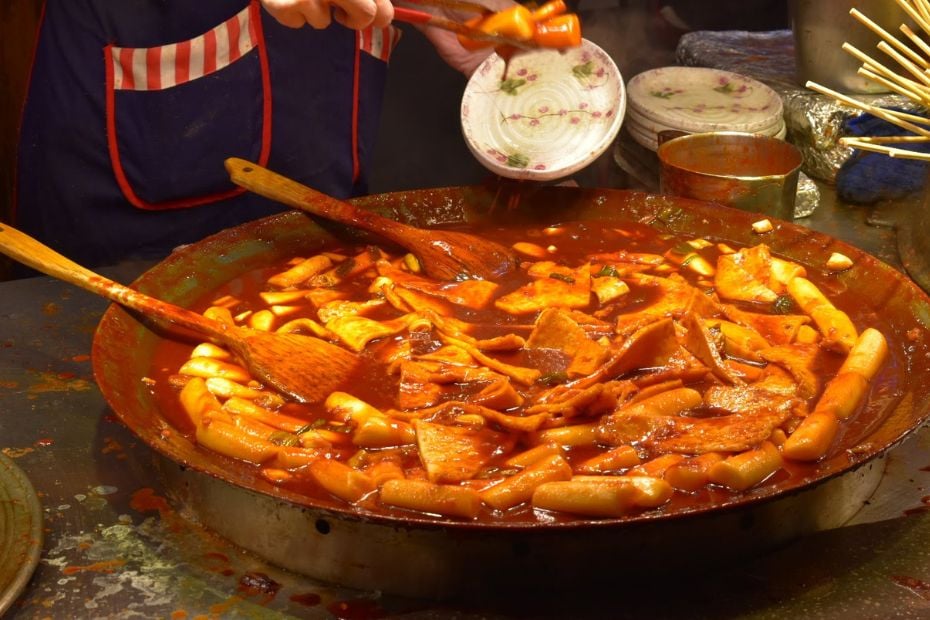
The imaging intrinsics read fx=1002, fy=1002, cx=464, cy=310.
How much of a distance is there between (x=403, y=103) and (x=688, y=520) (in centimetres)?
360

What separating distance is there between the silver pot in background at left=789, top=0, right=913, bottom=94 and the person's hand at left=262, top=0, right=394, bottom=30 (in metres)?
2.02

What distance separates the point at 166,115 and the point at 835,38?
8.12 ft

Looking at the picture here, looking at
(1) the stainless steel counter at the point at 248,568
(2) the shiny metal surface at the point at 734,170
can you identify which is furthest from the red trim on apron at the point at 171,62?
(2) the shiny metal surface at the point at 734,170

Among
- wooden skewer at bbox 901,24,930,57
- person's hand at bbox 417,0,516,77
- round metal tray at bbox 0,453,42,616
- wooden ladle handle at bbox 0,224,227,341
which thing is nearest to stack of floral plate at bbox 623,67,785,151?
person's hand at bbox 417,0,516,77

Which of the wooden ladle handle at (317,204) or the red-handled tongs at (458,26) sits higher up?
the red-handled tongs at (458,26)

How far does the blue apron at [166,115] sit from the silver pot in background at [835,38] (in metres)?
1.67

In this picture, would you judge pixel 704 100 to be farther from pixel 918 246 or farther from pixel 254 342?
pixel 254 342

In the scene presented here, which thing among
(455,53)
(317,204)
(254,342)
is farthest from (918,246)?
(254,342)

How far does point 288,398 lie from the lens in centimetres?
221

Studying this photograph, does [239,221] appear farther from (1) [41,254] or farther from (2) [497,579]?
(2) [497,579]

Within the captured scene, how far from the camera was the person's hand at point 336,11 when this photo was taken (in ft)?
8.04

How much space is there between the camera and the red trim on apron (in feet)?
10.1

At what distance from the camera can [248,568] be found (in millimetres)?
1836

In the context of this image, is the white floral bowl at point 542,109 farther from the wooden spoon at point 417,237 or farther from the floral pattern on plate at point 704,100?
the floral pattern on plate at point 704,100
